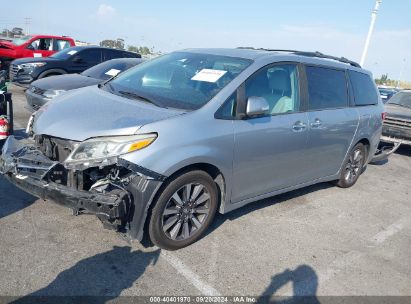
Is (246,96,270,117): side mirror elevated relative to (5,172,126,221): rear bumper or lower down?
elevated

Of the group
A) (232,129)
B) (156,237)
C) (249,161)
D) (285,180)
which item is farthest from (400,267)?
(156,237)

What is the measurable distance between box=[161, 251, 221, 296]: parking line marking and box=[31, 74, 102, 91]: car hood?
4768 mm

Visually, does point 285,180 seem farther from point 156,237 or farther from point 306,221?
point 156,237

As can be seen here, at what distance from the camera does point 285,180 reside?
4.39 m

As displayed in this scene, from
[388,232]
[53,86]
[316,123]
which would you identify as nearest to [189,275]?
[316,123]

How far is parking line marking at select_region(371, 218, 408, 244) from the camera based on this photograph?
14.3 feet

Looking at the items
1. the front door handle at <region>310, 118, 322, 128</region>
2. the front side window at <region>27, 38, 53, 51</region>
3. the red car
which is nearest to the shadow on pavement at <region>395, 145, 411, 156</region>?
the front door handle at <region>310, 118, 322, 128</region>

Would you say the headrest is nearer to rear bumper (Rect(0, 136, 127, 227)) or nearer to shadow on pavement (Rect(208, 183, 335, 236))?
shadow on pavement (Rect(208, 183, 335, 236))

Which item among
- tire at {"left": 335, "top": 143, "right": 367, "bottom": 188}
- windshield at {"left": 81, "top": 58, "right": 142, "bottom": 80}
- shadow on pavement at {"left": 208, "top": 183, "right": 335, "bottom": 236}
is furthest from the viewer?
windshield at {"left": 81, "top": 58, "right": 142, "bottom": 80}

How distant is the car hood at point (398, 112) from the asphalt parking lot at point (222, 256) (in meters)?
5.16

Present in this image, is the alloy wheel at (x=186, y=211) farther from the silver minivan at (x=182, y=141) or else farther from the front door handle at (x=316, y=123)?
the front door handle at (x=316, y=123)

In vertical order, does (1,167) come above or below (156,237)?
above

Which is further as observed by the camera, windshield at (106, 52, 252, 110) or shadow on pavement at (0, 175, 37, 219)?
shadow on pavement at (0, 175, 37, 219)

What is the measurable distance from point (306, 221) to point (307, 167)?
0.66 metres
